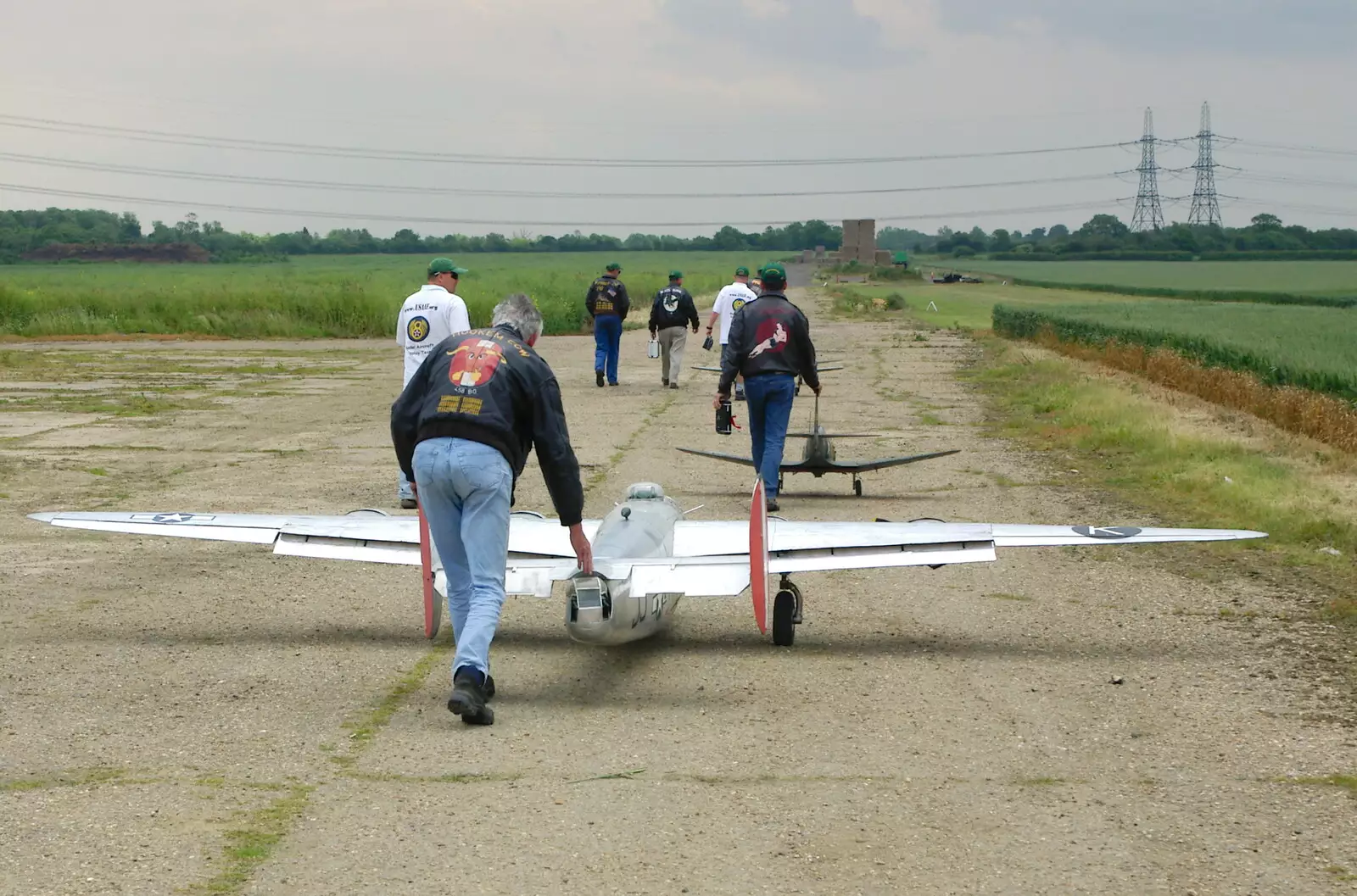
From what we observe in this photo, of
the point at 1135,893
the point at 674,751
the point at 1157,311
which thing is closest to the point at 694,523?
the point at 674,751

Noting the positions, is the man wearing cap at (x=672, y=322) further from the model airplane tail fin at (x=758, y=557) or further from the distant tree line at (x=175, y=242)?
the distant tree line at (x=175, y=242)

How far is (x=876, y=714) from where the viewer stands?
7.15 metres

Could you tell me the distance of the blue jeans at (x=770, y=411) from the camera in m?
12.4

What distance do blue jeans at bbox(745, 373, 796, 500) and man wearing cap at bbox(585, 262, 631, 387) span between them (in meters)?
13.5

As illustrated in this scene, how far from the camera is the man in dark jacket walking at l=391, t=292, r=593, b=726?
6816 mm

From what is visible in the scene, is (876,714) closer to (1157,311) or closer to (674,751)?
(674,751)

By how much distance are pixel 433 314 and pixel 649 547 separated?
16.5ft

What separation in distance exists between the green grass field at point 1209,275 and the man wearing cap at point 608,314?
177ft

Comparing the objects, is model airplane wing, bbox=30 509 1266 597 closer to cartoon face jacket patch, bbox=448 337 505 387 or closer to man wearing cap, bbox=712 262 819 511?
cartoon face jacket patch, bbox=448 337 505 387

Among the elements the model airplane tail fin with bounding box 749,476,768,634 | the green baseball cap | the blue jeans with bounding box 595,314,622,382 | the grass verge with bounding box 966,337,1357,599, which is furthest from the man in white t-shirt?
the model airplane tail fin with bounding box 749,476,768,634

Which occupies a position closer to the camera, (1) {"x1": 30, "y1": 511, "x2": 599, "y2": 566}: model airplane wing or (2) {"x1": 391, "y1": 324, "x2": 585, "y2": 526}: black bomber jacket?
(2) {"x1": 391, "y1": 324, "x2": 585, "y2": 526}: black bomber jacket

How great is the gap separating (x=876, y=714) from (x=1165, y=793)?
1.54 metres

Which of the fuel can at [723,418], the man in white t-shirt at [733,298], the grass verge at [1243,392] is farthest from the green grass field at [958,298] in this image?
the fuel can at [723,418]

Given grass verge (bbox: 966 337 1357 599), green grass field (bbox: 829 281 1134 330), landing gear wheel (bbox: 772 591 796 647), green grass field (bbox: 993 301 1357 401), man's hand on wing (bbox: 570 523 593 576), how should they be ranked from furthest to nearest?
green grass field (bbox: 829 281 1134 330), green grass field (bbox: 993 301 1357 401), grass verge (bbox: 966 337 1357 599), landing gear wheel (bbox: 772 591 796 647), man's hand on wing (bbox: 570 523 593 576)
